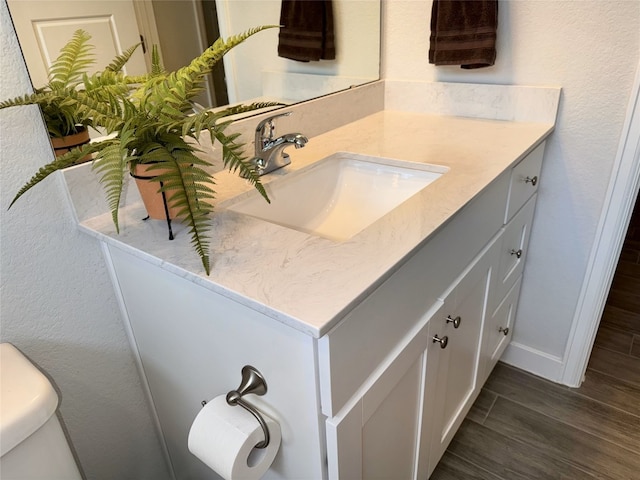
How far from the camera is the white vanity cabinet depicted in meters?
0.73

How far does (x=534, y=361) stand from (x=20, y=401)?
1678 mm

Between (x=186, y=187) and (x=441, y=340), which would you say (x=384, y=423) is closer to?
(x=441, y=340)

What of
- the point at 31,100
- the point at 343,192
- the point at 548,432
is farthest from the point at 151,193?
the point at 548,432

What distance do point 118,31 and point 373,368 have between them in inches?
31.5

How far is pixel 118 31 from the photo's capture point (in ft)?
3.01

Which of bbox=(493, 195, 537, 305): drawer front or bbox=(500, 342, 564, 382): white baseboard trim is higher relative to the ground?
bbox=(493, 195, 537, 305): drawer front

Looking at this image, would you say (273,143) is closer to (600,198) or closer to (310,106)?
(310,106)

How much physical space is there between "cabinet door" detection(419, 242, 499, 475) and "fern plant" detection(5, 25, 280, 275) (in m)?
0.54

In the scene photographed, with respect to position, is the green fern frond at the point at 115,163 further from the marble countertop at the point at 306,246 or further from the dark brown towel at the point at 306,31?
the dark brown towel at the point at 306,31

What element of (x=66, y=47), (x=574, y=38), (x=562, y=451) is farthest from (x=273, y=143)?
(x=562, y=451)

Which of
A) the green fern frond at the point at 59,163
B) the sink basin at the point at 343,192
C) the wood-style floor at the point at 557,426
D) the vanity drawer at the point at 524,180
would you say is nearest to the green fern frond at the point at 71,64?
the green fern frond at the point at 59,163

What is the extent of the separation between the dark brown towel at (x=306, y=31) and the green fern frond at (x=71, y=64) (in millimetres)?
624

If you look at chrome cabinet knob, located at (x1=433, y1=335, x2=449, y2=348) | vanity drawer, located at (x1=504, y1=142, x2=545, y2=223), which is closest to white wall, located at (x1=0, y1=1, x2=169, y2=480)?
chrome cabinet knob, located at (x1=433, y1=335, x2=449, y2=348)

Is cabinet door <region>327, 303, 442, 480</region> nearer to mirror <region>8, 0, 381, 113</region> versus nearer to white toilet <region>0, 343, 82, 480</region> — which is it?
white toilet <region>0, 343, 82, 480</region>
